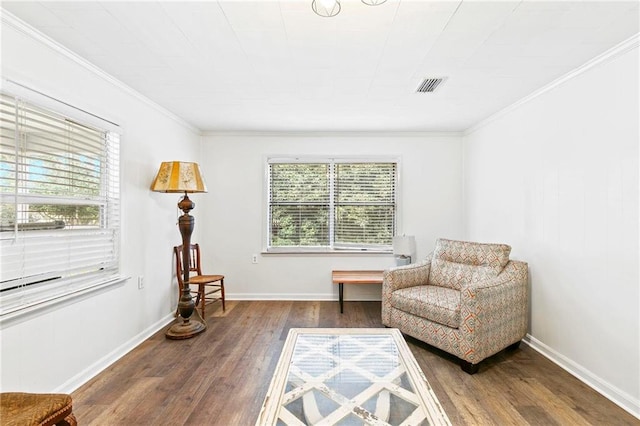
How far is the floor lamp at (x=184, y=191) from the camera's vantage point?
9.48ft

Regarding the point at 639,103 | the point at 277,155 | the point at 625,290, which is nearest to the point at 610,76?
the point at 639,103

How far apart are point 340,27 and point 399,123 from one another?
215 centimetres

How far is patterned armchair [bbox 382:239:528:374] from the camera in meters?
2.31

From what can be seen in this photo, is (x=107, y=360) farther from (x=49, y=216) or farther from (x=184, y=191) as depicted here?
(x=184, y=191)

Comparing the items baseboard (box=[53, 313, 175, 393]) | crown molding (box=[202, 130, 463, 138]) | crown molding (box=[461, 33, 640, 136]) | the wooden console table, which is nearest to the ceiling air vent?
crown molding (box=[461, 33, 640, 136])

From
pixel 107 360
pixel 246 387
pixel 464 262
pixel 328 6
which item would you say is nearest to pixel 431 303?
pixel 464 262

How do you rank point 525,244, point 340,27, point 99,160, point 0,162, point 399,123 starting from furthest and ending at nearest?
point 399,123, point 525,244, point 99,160, point 340,27, point 0,162

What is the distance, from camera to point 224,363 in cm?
247

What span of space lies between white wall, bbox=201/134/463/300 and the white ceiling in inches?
43.8

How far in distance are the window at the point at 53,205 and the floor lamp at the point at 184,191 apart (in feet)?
1.34

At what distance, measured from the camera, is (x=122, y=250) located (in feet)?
8.67

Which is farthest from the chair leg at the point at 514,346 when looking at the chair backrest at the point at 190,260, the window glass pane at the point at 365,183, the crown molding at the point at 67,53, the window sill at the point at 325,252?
the crown molding at the point at 67,53

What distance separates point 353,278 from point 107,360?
251cm

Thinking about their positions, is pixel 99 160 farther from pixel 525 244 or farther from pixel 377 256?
pixel 525 244
